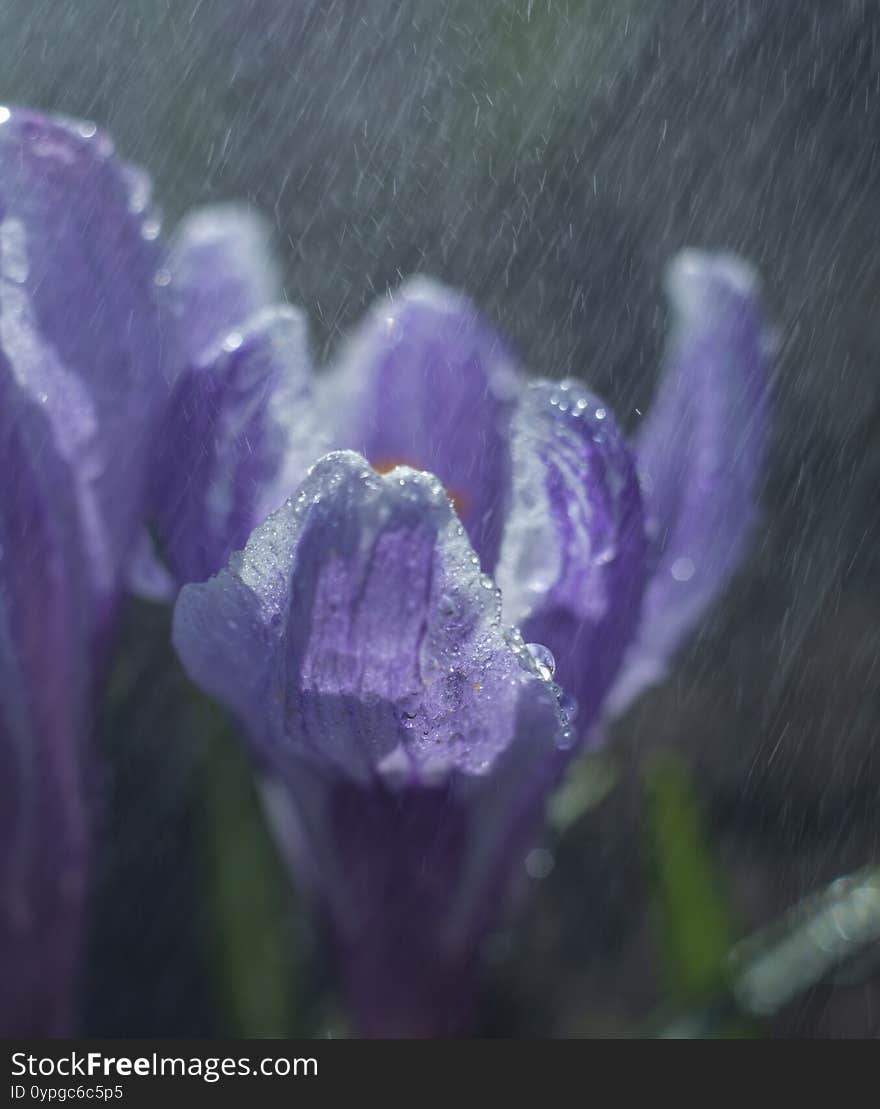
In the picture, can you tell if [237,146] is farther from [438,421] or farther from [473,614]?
[473,614]

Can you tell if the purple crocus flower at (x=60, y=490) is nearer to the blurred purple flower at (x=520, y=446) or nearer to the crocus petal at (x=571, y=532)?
the blurred purple flower at (x=520, y=446)

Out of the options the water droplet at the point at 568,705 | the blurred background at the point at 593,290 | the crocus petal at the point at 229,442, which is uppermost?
the crocus petal at the point at 229,442

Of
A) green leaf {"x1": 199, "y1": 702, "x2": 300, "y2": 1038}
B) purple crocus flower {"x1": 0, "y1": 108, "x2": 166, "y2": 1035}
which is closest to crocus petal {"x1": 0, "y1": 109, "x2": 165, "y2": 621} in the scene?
purple crocus flower {"x1": 0, "y1": 108, "x2": 166, "y2": 1035}

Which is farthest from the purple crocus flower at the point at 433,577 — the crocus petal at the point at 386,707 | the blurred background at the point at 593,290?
the blurred background at the point at 593,290

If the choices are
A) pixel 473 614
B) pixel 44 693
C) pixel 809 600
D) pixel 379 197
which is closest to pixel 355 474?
pixel 473 614

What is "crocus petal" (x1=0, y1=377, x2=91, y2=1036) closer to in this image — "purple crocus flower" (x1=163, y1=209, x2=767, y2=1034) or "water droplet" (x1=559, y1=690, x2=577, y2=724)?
"purple crocus flower" (x1=163, y1=209, x2=767, y2=1034)

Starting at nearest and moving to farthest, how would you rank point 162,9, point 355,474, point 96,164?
1. point 355,474
2. point 96,164
3. point 162,9
